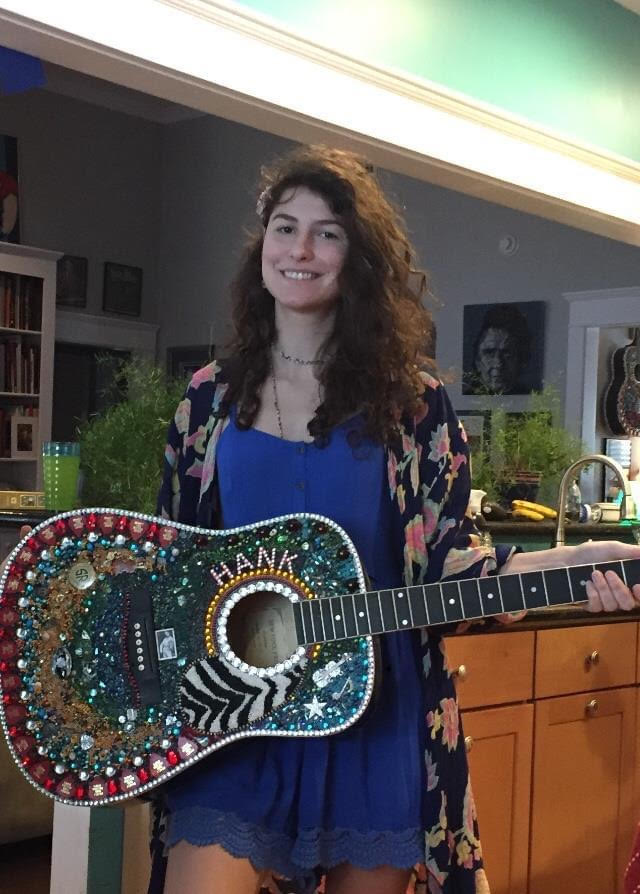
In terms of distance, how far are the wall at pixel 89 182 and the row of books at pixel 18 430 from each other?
3.29ft

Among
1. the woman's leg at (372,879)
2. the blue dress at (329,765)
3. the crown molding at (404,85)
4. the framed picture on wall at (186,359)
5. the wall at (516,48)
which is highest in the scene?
the wall at (516,48)

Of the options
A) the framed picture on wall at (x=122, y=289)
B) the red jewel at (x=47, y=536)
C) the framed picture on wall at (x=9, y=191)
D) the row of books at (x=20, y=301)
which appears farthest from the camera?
the framed picture on wall at (x=122, y=289)

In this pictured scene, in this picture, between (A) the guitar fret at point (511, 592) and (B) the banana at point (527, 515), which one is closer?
(A) the guitar fret at point (511, 592)

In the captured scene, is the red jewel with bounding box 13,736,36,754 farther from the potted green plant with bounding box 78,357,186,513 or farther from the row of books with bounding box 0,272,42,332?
the row of books with bounding box 0,272,42,332

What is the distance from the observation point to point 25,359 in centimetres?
671

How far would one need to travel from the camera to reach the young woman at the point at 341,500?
1.32 metres

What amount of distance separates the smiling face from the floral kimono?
159mm

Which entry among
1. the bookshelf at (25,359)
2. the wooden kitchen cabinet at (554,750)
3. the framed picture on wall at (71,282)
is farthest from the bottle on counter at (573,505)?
the framed picture on wall at (71,282)

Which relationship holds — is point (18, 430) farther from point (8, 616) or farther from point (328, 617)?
point (328, 617)

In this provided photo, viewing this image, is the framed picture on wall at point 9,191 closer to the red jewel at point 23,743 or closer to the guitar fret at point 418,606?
the red jewel at point 23,743

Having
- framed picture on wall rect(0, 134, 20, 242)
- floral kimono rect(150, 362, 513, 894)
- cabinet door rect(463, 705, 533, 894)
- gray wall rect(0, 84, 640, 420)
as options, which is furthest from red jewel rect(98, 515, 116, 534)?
framed picture on wall rect(0, 134, 20, 242)

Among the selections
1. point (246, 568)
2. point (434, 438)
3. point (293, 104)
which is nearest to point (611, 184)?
point (293, 104)

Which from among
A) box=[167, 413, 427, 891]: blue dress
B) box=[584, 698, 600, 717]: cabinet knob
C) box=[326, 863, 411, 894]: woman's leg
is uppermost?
box=[167, 413, 427, 891]: blue dress

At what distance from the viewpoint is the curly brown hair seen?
1.42 meters
